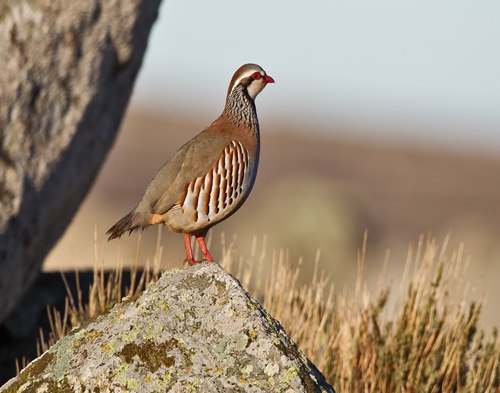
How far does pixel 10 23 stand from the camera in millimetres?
6320

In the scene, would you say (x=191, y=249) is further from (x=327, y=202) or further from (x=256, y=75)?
(x=327, y=202)

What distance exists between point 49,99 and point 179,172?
218cm

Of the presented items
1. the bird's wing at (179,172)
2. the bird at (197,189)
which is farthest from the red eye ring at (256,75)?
the bird's wing at (179,172)

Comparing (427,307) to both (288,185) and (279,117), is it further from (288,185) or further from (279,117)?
(279,117)

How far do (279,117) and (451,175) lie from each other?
129 ft

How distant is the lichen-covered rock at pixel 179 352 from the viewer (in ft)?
10.3

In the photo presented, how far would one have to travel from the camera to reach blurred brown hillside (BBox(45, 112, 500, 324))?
16000 millimetres

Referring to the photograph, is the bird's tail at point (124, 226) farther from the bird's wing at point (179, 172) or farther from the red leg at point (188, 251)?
the red leg at point (188, 251)

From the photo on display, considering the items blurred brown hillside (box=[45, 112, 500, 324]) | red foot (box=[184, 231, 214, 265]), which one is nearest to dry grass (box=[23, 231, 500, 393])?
red foot (box=[184, 231, 214, 265])

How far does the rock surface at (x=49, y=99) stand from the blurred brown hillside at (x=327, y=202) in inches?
33.8

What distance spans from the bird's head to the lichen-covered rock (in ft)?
7.35

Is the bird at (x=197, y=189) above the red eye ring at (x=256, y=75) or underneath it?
underneath

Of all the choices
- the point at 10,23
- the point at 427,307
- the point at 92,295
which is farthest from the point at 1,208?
the point at 427,307

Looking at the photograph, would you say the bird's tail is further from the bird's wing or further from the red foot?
the red foot
